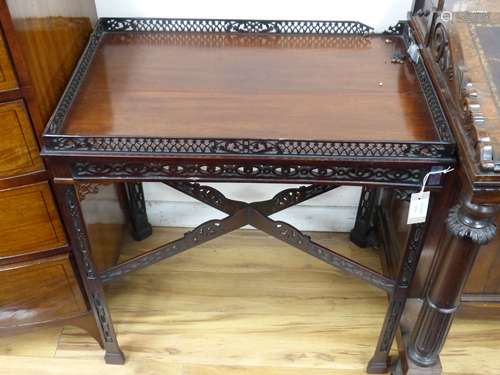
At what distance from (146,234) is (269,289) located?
44 centimetres

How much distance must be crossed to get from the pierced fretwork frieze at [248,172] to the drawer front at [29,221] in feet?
0.51

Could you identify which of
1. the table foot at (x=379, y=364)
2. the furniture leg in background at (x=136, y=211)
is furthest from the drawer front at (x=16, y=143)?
the table foot at (x=379, y=364)

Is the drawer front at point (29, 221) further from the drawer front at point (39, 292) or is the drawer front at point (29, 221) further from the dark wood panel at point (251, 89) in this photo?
the dark wood panel at point (251, 89)

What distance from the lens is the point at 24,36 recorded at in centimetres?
93

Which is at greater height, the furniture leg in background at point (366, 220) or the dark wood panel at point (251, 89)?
the dark wood panel at point (251, 89)

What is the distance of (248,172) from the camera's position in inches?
39.3

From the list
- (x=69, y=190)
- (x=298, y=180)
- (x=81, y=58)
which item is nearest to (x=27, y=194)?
(x=69, y=190)

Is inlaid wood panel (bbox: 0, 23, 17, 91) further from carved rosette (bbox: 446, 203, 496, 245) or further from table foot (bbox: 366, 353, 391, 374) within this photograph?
table foot (bbox: 366, 353, 391, 374)

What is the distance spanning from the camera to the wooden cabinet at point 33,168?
3.06ft

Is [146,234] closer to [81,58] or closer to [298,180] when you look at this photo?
[81,58]

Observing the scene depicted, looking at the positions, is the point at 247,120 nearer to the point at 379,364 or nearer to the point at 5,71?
the point at 5,71

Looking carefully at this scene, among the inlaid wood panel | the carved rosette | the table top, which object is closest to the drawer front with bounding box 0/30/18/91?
the inlaid wood panel

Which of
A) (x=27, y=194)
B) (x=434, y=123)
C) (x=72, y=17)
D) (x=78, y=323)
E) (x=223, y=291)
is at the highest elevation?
(x=72, y=17)

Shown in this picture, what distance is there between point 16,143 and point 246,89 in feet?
1.48
